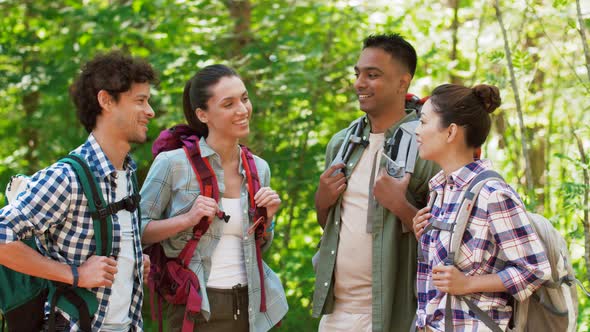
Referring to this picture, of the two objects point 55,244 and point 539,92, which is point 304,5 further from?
point 55,244

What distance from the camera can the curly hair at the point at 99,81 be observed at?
112 inches

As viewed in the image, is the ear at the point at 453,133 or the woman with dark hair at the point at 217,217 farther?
the woman with dark hair at the point at 217,217

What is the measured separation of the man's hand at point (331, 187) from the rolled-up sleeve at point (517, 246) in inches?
38.8

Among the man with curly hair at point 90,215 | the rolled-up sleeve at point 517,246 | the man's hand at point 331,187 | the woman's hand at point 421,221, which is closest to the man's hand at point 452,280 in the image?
the rolled-up sleeve at point 517,246

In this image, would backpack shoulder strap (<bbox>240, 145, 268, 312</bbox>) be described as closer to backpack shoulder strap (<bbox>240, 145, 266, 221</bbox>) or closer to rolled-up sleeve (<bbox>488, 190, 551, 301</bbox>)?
backpack shoulder strap (<bbox>240, 145, 266, 221</bbox>)

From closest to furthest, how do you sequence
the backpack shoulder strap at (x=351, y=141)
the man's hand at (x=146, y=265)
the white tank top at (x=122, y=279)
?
the white tank top at (x=122, y=279) < the man's hand at (x=146, y=265) < the backpack shoulder strap at (x=351, y=141)

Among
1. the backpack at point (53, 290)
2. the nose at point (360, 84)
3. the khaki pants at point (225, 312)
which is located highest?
the nose at point (360, 84)

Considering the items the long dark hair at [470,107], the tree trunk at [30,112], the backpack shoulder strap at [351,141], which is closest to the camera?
the long dark hair at [470,107]

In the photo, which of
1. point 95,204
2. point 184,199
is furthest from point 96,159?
point 184,199

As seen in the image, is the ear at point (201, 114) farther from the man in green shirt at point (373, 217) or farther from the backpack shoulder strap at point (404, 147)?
the backpack shoulder strap at point (404, 147)

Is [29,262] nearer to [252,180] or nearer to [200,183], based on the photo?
[200,183]

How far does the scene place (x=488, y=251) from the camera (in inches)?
105

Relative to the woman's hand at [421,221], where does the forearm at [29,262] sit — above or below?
below

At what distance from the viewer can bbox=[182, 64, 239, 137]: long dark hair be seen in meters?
3.40
